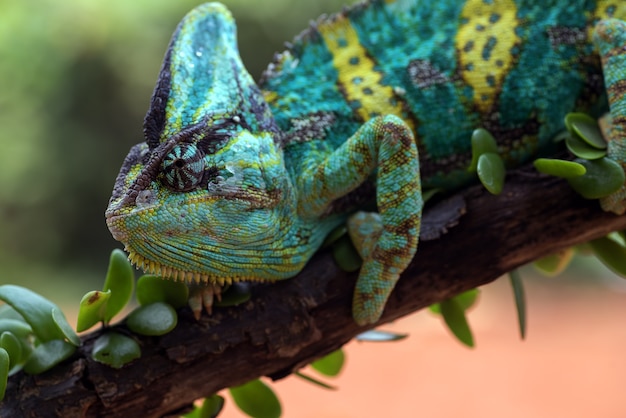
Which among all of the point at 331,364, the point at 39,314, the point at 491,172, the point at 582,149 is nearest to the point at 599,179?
the point at 582,149

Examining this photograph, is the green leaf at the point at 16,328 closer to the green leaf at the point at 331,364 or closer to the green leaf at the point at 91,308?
the green leaf at the point at 91,308

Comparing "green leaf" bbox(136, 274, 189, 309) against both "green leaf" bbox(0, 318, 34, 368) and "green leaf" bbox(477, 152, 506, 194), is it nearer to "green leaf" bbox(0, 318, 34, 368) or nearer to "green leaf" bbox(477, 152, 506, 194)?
"green leaf" bbox(0, 318, 34, 368)

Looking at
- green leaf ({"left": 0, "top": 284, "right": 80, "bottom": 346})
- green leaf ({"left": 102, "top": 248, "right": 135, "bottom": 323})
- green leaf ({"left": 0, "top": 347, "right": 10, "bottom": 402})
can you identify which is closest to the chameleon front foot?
green leaf ({"left": 102, "top": 248, "right": 135, "bottom": 323})

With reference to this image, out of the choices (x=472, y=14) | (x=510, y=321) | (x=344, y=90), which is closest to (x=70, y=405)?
(x=344, y=90)

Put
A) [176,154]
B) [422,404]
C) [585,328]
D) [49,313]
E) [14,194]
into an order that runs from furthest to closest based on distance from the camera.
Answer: [14,194] → [585,328] → [422,404] → [49,313] → [176,154]

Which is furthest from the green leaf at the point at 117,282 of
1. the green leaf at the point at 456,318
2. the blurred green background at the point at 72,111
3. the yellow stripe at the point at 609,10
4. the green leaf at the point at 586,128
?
the blurred green background at the point at 72,111

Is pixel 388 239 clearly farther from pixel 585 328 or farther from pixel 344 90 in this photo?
pixel 585 328
